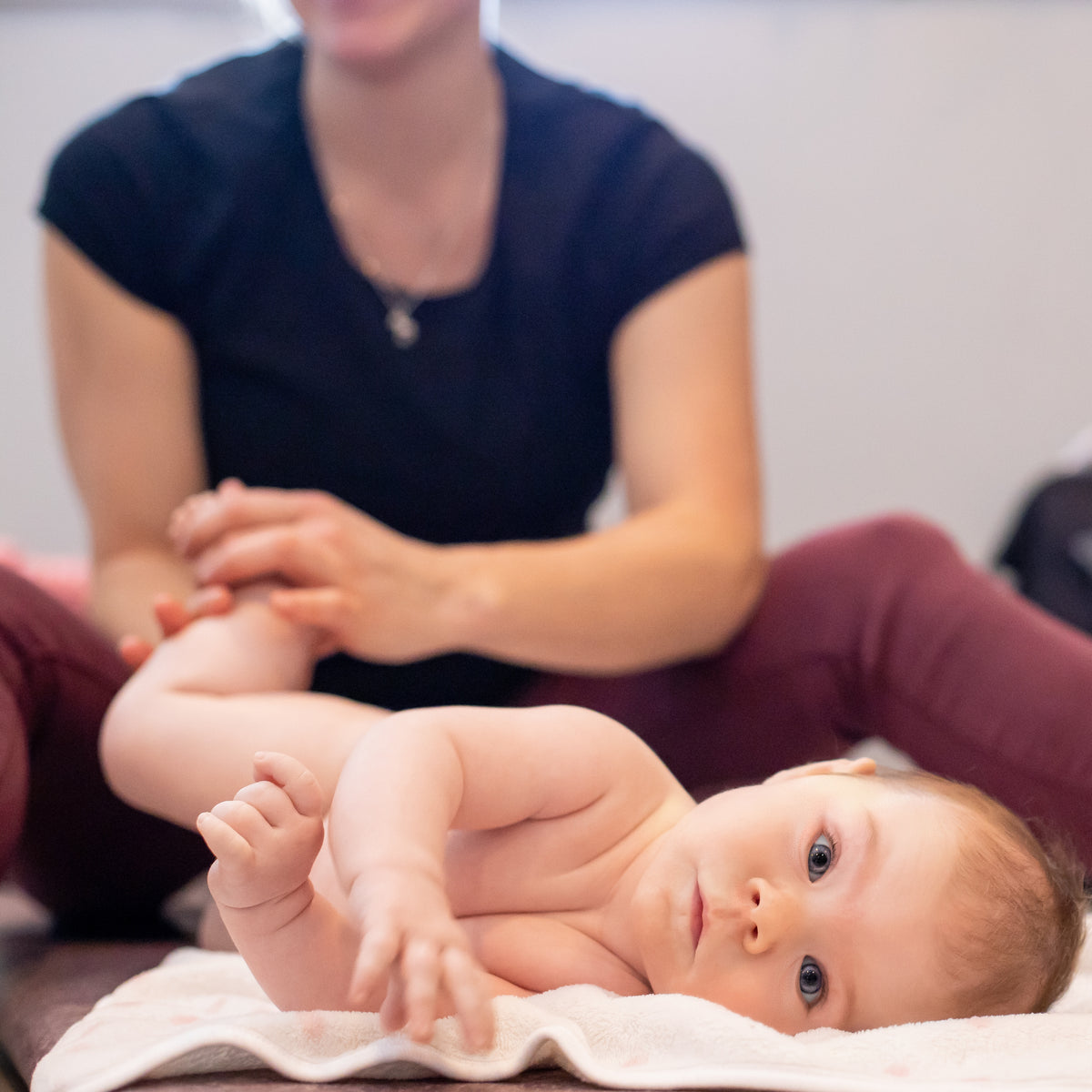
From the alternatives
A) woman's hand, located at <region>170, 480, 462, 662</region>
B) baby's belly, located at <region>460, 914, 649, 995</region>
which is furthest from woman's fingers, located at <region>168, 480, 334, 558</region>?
baby's belly, located at <region>460, 914, 649, 995</region>

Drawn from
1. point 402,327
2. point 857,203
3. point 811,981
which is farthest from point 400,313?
point 857,203

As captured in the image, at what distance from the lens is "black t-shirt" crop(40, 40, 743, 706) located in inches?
44.1

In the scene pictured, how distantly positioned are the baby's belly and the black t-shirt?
1.50 feet

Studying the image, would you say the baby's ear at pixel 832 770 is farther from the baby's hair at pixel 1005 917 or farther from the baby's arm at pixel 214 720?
the baby's arm at pixel 214 720

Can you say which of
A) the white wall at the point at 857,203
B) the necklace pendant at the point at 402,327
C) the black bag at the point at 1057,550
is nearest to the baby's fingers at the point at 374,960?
the necklace pendant at the point at 402,327

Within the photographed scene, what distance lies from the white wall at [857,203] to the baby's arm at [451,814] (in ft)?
5.41

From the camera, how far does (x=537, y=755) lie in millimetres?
693

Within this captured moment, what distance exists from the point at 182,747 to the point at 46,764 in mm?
196

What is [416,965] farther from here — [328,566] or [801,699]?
[801,699]

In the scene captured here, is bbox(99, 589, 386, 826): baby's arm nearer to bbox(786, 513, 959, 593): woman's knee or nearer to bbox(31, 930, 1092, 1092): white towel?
bbox(31, 930, 1092, 1092): white towel

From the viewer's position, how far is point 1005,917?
0.63 m

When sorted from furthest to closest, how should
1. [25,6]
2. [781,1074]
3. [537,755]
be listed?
[25,6] → [537,755] → [781,1074]

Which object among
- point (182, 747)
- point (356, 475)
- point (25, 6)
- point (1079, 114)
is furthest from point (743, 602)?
point (25, 6)

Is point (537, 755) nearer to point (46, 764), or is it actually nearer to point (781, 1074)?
point (781, 1074)
